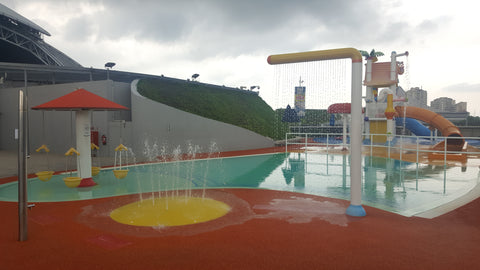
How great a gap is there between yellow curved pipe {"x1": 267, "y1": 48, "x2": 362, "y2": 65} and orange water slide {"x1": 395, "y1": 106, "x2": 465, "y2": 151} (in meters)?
14.5

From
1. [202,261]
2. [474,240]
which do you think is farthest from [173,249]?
[474,240]

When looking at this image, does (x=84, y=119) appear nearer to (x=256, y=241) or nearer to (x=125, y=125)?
(x=256, y=241)

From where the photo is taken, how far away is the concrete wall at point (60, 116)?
15.8 m

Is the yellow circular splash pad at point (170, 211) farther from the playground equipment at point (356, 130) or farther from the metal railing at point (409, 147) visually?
the metal railing at point (409, 147)

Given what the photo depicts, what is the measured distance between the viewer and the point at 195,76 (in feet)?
80.8

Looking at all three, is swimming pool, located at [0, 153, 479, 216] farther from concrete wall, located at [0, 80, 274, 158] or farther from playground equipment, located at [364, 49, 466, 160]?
playground equipment, located at [364, 49, 466, 160]

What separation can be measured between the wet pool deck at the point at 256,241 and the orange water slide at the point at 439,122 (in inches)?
518

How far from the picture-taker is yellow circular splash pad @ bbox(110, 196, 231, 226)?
5379 millimetres

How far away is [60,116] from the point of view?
1683 cm

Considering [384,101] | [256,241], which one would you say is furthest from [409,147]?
[256,241]

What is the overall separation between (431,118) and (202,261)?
2034 centimetres

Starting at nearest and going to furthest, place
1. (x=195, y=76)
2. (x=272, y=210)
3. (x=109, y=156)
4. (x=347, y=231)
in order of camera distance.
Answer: (x=347, y=231) → (x=272, y=210) → (x=109, y=156) → (x=195, y=76)

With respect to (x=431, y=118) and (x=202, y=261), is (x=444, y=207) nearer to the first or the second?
(x=202, y=261)

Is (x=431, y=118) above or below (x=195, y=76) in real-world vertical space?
below
